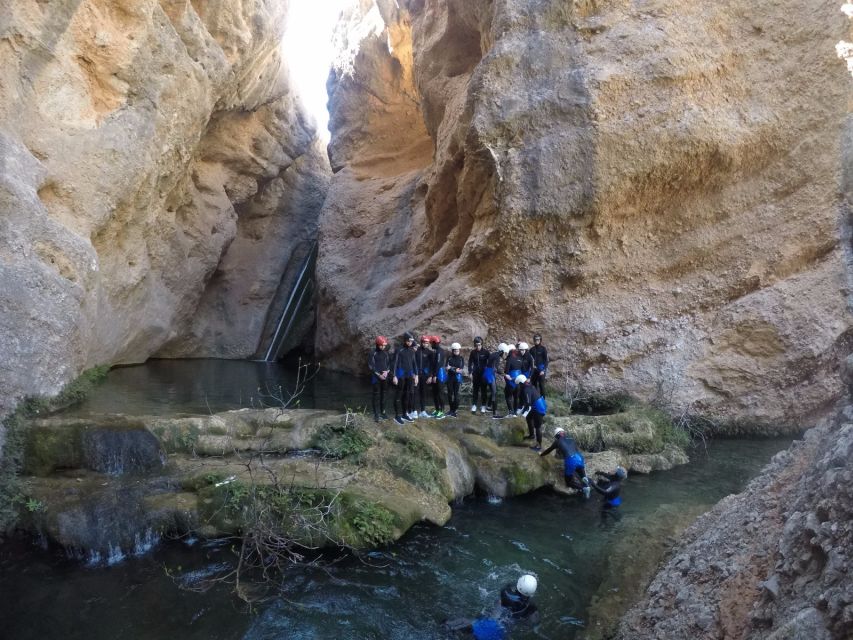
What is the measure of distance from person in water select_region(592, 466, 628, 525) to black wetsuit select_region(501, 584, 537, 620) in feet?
9.78

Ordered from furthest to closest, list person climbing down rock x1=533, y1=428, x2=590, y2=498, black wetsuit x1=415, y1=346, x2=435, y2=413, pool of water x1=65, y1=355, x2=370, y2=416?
pool of water x1=65, y1=355, x2=370, y2=416 → black wetsuit x1=415, y1=346, x2=435, y2=413 → person climbing down rock x1=533, y1=428, x2=590, y2=498

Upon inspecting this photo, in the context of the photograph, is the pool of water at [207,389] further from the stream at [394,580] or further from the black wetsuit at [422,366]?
the stream at [394,580]

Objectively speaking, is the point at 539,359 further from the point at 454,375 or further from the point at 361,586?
the point at 361,586

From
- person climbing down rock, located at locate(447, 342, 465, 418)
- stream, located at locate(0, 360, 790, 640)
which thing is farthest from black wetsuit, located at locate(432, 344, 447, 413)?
stream, located at locate(0, 360, 790, 640)

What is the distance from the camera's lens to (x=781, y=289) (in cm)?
1274

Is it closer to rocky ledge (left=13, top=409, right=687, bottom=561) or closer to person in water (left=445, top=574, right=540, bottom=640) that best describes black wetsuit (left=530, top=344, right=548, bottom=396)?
rocky ledge (left=13, top=409, right=687, bottom=561)

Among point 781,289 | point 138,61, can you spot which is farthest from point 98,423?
point 781,289

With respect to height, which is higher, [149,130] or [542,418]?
[149,130]

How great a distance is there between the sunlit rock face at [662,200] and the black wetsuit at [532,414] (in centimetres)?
368

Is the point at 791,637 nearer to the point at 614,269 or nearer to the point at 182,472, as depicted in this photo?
the point at 182,472

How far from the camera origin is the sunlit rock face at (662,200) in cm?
1280

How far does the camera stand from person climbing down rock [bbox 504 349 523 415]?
10922 mm

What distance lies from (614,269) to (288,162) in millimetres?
16859

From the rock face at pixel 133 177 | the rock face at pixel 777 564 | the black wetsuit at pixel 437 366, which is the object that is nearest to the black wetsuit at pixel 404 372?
the black wetsuit at pixel 437 366
